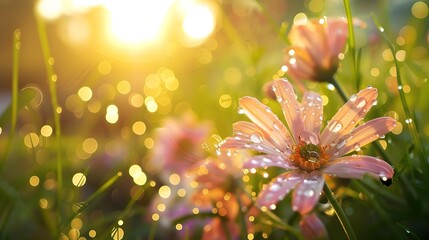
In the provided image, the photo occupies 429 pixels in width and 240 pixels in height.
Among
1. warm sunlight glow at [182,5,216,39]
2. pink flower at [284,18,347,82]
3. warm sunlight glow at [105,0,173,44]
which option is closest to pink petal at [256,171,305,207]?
pink flower at [284,18,347,82]

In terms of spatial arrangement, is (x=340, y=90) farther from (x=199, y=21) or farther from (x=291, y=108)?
(x=199, y=21)

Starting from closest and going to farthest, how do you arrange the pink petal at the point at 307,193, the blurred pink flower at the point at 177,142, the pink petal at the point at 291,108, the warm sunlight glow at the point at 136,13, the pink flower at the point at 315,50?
the pink petal at the point at 307,193 < the pink petal at the point at 291,108 < the pink flower at the point at 315,50 < the blurred pink flower at the point at 177,142 < the warm sunlight glow at the point at 136,13

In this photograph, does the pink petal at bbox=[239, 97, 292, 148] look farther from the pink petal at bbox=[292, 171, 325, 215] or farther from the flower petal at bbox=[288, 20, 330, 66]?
the flower petal at bbox=[288, 20, 330, 66]

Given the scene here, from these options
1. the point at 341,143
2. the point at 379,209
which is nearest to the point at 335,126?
the point at 341,143

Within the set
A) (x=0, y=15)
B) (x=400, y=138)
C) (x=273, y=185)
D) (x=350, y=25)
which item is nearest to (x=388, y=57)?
(x=400, y=138)

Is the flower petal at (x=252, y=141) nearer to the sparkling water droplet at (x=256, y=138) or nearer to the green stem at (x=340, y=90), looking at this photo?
the sparkling water droplet at (x=256, y=138)

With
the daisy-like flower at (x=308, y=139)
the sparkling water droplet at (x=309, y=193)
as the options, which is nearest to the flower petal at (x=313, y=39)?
the daisy-like flower at (x=308, y=139)
